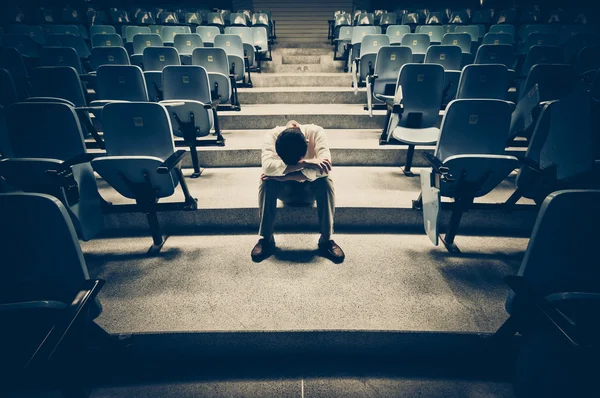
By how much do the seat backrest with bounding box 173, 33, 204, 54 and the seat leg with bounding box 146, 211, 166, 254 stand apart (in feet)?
11.1

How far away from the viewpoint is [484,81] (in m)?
2.57

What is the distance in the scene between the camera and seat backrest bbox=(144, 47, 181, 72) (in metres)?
3.34

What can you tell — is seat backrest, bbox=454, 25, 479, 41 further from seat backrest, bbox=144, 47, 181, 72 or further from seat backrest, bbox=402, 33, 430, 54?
seat backrest, bbox=144, 47, 181, 72

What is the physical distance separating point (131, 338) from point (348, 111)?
308 centimetres

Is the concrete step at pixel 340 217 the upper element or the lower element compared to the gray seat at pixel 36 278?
lower

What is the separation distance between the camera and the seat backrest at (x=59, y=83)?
2545 mm

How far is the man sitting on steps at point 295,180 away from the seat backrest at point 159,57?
91.2 inches

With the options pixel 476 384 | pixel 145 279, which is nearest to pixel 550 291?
pixel 476 384

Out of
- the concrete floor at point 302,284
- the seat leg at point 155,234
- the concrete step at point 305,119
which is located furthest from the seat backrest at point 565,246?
the concrete step at point 305,119

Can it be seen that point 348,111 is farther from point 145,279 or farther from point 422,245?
point 145,279

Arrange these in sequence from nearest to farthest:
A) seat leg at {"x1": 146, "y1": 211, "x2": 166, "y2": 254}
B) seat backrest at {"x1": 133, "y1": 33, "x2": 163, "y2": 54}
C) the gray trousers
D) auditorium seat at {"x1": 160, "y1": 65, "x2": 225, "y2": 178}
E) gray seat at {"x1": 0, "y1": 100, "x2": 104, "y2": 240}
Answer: gray seat at {"x1": 0, "y1": 100, "x2": 104, "y2": 240}, the gray trousers, seat leg at {"x1": 146, "y1": 211, "x2": 166, "y2": 254}, auditorium seat at {"x1": 160, "y1": 65, "x2": 225, "y2": 178}, seat backrest at {"x1": 133, "y1": 33, "x2": 163, "y2": 54}

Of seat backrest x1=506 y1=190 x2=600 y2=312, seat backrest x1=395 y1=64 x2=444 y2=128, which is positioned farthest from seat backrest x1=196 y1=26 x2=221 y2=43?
seat backrest x1=506 y1=190 x2=600 y2=312

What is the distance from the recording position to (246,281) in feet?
5.41

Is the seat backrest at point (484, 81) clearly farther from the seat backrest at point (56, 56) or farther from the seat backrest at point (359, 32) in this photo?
the seat backrest at point (56, 56)
